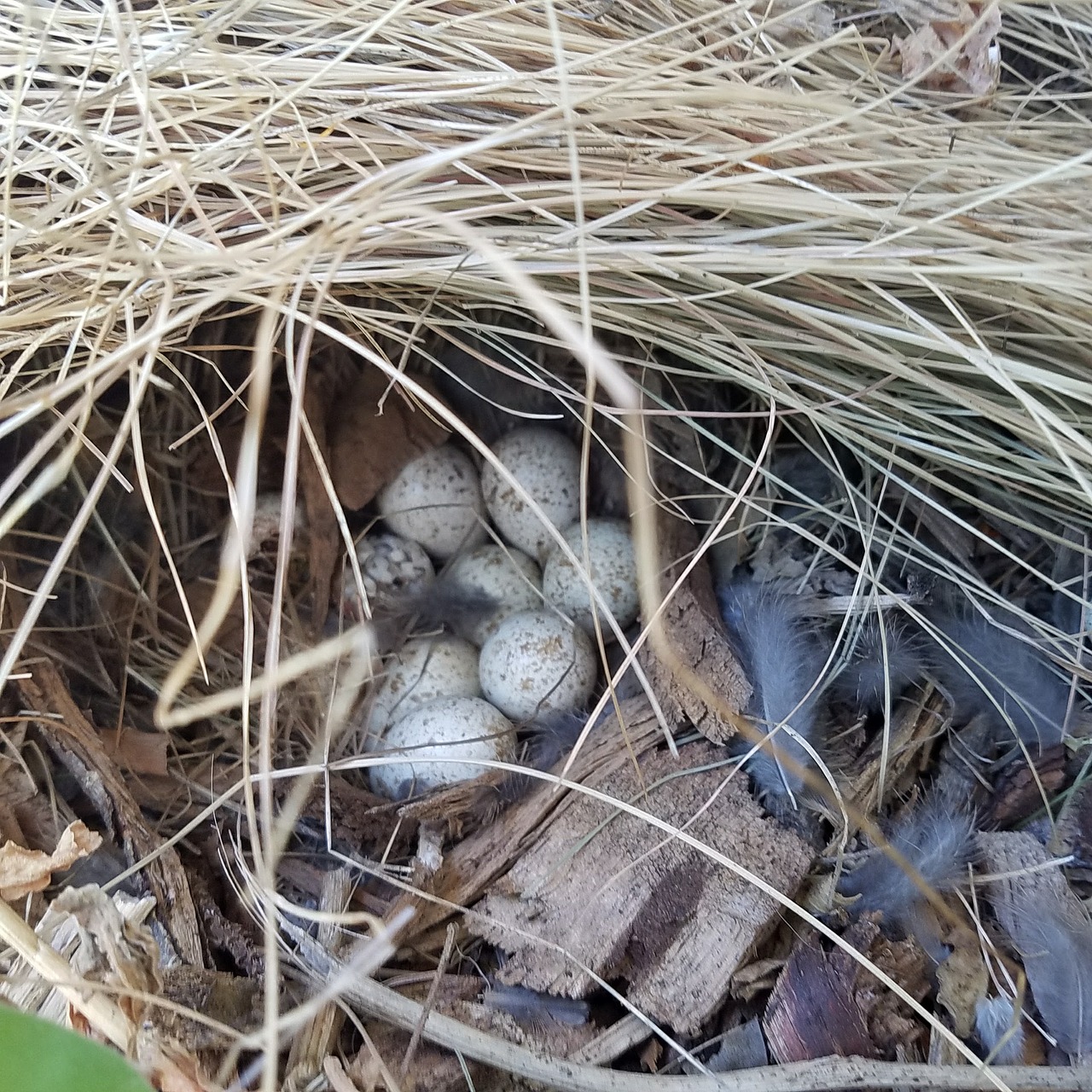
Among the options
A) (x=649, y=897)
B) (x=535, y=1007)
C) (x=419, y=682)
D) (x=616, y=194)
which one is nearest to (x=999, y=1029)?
(x=649, y=897)

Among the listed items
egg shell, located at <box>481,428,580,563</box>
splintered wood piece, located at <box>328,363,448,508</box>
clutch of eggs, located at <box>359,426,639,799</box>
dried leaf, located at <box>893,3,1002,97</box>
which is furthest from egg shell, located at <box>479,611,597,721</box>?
dried leaf, located at <box>893,3,1002,97</box>

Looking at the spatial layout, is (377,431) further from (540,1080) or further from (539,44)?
(540,1080)

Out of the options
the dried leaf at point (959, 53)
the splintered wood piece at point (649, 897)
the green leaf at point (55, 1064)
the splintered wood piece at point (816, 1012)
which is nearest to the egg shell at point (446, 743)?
the splintered wood piece at point (649, 897)

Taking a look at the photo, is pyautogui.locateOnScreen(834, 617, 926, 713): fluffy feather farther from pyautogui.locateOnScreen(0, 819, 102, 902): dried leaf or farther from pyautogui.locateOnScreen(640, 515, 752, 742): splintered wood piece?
pyautogui.locateOnScreen(0, 819, 102, 902): dried leaf

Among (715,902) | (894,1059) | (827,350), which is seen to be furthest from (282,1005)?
(827,350)

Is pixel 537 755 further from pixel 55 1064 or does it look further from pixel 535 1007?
pixel 55 1064
